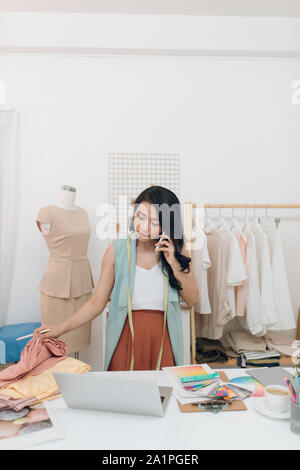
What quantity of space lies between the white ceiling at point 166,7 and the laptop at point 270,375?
106 inches

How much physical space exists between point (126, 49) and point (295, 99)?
5.07ft

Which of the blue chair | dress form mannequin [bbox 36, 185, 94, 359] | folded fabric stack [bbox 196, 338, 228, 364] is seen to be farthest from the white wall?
folded fabric stack [bbox 196, 338, 228, 364]

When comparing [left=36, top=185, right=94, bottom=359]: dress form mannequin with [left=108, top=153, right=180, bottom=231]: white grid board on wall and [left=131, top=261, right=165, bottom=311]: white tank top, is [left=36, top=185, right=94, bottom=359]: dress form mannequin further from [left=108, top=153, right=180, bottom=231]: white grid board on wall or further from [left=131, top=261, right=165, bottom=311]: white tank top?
[left=131, top=261, right=165, bottom=311]: white tank top

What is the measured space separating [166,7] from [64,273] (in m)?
2.22

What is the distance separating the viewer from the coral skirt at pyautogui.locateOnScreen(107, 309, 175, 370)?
5.82 feet

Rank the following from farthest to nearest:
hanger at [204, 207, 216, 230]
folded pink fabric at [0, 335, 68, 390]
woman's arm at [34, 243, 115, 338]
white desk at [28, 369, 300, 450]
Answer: hanger at [204, 207, 216, 230] < woman's arm at [34, 243, 115, 338] < folded pink fabric at [0, 335, 68, 390] < white desk at [28, 369, 300, 450]

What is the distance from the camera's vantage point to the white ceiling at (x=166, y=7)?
284 centimetres

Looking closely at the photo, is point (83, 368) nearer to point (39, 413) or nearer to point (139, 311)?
point (39, 413)

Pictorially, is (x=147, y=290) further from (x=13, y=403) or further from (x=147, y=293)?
(x=13, y=403)

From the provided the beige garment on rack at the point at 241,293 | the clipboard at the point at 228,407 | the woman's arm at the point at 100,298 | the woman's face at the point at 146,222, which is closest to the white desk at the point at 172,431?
the clipboard at the point at 228,407

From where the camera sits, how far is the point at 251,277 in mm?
2729

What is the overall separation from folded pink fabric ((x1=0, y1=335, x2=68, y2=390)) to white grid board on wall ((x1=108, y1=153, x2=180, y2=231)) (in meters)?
1.87

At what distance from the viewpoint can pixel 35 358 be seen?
1.28 m
